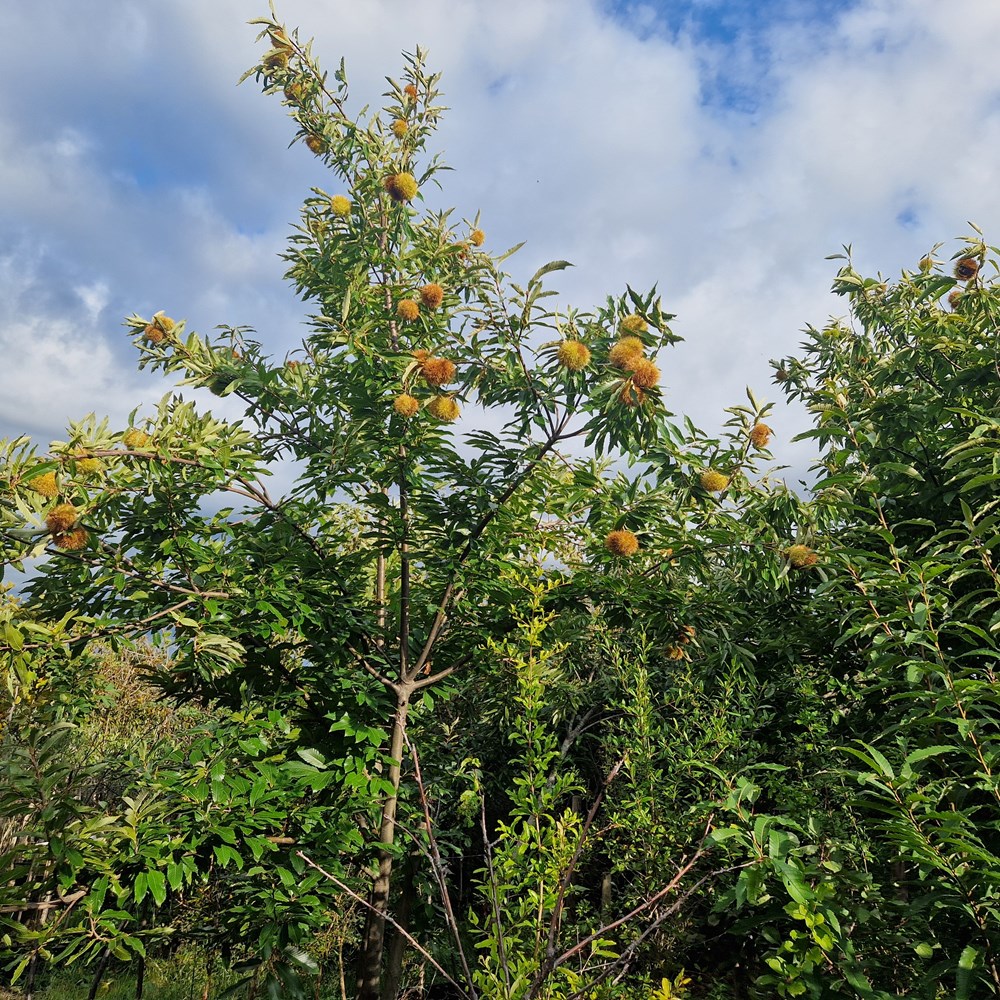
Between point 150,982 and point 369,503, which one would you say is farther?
point 150,982

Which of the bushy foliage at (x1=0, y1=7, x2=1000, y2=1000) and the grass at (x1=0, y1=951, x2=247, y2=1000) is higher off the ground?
the bushy foliage at (x1=0, y1=7, x2=1000, y2=1000)

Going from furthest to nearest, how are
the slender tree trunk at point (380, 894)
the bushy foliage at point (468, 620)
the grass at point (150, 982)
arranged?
the grass at point (150, 982)
the slender tree trunk at point (380, 894)
the bushy foliage at point (468, 620)

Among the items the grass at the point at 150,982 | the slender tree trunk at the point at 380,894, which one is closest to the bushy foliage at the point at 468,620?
the slender tree trunk at the point at 380,894

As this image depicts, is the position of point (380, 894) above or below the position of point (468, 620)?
below

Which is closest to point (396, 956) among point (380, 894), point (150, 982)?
point (380, 894)

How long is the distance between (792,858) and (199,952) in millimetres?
5043

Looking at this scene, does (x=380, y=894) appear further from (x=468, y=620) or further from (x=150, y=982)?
(x=150, y=982)

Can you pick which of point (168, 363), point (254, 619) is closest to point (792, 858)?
point (254, 619)

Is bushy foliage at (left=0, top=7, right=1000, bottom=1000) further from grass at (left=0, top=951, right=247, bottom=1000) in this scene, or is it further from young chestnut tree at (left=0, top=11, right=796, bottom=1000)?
grass at (left=0, top=951, right=247, bottom=1000)

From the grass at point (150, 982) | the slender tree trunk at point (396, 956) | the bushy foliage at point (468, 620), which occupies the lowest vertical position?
the grass at point (150, 982)

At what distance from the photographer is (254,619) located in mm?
3018

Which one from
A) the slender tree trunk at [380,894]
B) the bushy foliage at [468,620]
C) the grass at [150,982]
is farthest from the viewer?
the grass at [150,982]

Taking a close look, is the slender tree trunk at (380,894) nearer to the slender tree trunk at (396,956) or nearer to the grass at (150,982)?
the slender tree trunk at (396,956)

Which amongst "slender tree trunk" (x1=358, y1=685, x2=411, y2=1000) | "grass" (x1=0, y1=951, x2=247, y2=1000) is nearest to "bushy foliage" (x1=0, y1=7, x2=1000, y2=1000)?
"slender tree trunk" (x1=358, y1=685, x2=411, y2=1000)
